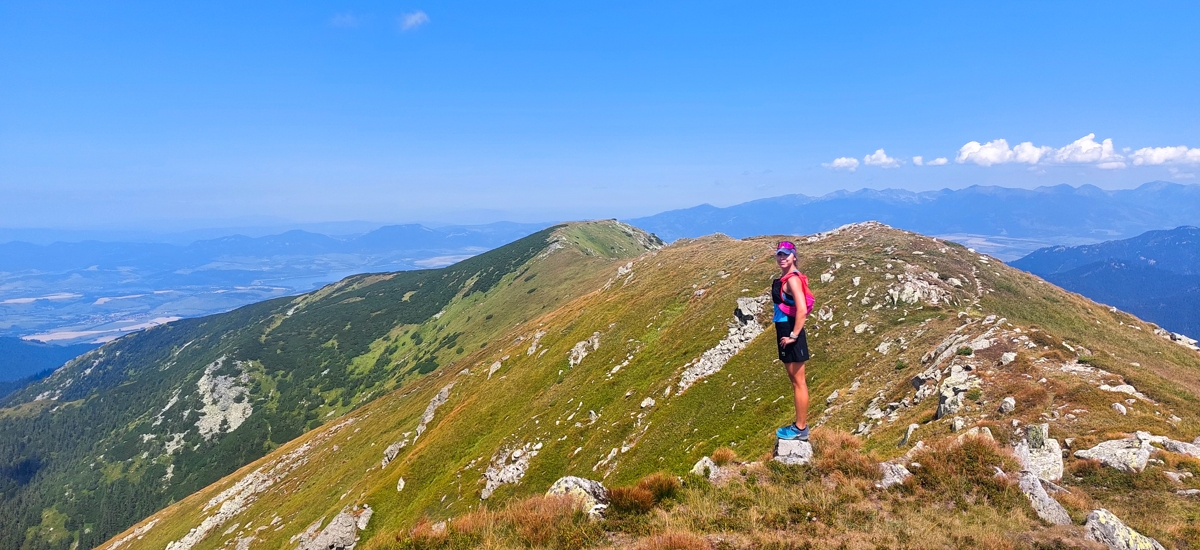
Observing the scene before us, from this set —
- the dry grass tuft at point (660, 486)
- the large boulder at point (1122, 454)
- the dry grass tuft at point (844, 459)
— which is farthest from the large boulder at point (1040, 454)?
the dry grass tuft at point (660, 486)

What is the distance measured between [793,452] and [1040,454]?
25.8 feet

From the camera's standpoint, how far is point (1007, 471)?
45.7 ft

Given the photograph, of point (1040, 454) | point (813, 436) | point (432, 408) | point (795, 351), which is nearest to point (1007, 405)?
point (1040, 454)

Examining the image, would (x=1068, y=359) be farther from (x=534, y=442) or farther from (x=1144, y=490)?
(x=534, y=442)

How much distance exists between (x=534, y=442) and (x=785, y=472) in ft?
143

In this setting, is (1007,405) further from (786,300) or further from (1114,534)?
(786,300)

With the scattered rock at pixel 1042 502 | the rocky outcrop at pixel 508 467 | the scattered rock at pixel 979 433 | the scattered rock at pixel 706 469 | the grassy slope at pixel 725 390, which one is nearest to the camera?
the scattered rock at pixel 1042 502

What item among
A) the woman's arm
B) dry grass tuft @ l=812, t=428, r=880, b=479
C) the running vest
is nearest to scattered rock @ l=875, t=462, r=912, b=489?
dry grass tuft @ l=812, t=428, r=880, b=479

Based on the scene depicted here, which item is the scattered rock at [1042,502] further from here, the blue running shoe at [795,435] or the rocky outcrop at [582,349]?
the rocky outcrop at [582,349]

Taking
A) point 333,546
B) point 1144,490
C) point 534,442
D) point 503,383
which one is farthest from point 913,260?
point 333,546

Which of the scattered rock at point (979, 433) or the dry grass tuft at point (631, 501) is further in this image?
the scattered rock at point (979, 433)

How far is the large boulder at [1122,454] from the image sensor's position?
14.5m

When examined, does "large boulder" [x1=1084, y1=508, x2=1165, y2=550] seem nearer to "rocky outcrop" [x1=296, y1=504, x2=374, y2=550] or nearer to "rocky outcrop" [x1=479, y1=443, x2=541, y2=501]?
"rocky outcrop" [x1=479, y1=443, x2=541, y2=501]

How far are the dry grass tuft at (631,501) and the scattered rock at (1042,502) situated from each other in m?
10.2
